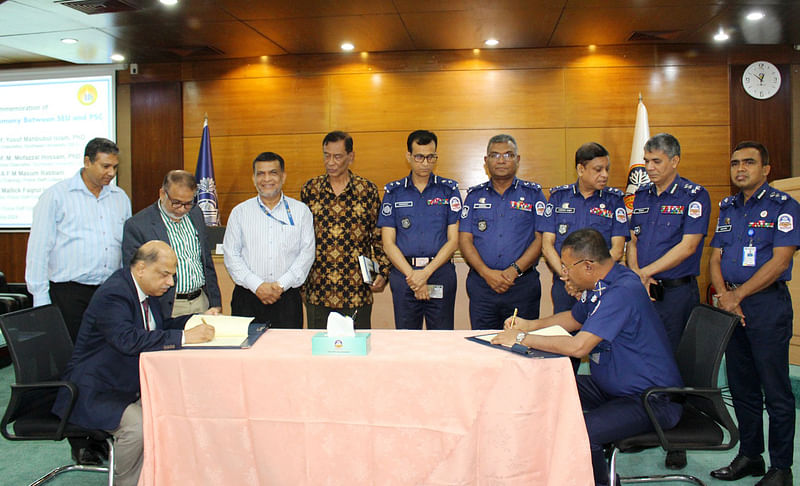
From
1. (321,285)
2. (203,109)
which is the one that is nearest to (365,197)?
(321,285)

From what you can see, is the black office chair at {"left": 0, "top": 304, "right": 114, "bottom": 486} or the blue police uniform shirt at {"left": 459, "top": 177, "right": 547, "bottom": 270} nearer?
the black office chair at {"left": 0, "top": 304, "right": 114, "bottom": 486}

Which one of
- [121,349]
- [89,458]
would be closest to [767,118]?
[121,349]

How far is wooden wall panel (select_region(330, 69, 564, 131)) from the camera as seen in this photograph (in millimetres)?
6266

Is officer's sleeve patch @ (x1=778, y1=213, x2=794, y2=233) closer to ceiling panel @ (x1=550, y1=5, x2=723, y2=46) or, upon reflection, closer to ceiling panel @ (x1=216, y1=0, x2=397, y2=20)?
ceiling panel @ (x1=550, y1=5, x2=723, y2=46)

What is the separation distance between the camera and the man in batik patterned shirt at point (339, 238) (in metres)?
3.31

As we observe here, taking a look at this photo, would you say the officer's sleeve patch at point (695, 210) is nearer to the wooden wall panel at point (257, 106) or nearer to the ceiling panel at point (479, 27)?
the ceiling panel at point (479, 27)

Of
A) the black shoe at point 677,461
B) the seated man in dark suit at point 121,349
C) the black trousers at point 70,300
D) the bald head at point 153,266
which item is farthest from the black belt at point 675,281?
the black trousers at point 70,300

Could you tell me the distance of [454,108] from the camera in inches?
250

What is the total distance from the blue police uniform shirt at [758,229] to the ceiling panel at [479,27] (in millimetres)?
2964

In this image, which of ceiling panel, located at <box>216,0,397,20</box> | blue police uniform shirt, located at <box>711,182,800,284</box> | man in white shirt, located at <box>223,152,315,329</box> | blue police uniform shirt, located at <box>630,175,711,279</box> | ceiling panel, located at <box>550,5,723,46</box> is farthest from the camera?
ceiling panel, located at <box>550,5,723,46</box>

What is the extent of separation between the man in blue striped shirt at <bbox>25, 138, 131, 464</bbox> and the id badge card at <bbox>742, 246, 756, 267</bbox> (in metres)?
3.39

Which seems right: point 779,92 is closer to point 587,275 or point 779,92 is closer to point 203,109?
point 587,275

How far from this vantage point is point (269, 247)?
10.2 ft

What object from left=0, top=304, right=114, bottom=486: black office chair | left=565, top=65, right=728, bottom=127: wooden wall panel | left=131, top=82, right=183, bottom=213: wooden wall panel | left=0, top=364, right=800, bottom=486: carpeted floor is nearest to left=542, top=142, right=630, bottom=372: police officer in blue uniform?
left=0, top=364, right=800, bottom=486: carpeted floor
